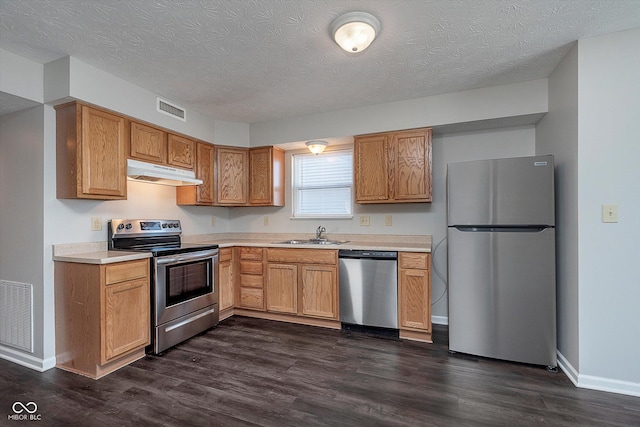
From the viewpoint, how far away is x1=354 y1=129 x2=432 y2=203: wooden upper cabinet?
122 inches

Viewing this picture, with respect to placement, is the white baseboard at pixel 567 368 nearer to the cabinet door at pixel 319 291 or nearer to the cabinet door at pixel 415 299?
the cabinet door at pixel 415 299

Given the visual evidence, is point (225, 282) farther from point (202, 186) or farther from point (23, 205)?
point (23, 205)

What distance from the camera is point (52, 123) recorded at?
246cm

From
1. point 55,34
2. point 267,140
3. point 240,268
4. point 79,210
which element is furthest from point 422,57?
point 79,210

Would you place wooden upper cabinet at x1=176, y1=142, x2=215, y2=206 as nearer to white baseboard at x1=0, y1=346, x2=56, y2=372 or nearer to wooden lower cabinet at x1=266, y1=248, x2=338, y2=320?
wooden lower cabinet at x1=266, y1=248, x2=338, y2=320

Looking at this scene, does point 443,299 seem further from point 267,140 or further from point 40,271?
point 40,271

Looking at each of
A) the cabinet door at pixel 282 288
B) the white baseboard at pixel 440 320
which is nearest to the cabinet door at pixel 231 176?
the cabinet door at pixel 282 288

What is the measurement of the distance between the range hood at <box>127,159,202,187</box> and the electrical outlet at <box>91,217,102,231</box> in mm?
481

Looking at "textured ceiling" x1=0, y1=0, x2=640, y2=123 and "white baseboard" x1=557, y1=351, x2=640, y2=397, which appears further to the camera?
"white baseboard" x1=557, y1=351, x2=640, y2=397

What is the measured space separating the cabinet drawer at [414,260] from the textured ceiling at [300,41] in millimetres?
1613

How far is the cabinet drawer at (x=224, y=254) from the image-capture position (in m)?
3.38

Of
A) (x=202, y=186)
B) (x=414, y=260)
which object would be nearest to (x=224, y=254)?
(x=202, y=186)

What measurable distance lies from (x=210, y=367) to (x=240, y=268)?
4.45 ft

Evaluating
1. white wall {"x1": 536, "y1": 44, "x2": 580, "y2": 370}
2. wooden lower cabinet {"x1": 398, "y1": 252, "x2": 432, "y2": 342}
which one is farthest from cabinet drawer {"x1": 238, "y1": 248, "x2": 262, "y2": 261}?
white wall {"x1": 536, "y1": 44, "x2": 580, "y2": 370}
